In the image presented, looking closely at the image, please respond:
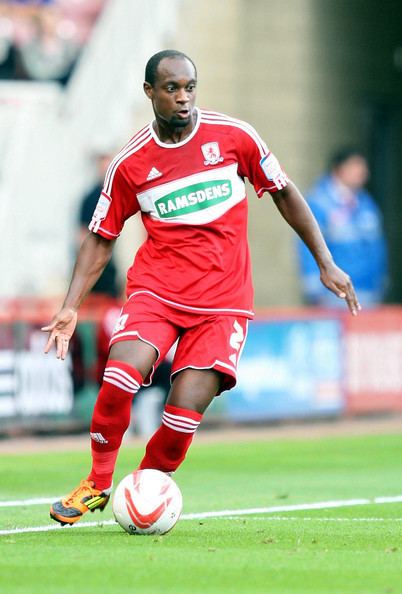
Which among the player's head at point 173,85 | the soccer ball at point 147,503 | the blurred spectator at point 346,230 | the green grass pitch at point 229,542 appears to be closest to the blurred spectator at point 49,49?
the blurred spectator at point 346,230

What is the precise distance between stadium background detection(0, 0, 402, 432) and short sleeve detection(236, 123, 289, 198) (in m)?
6.66

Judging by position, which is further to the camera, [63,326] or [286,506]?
[286,506]

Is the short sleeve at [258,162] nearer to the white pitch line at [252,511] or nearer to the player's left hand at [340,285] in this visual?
the player's left hand at [340,285]

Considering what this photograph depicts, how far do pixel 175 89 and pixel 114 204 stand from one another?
724mm

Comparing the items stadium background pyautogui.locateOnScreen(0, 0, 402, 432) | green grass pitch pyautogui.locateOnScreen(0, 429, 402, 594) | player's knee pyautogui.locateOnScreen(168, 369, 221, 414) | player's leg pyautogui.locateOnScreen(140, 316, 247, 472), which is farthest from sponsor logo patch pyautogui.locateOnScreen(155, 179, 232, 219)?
stadium background pyautogui.locateOnScreen(0, 0, 402, 432)

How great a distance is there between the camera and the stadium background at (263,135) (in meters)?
15.8

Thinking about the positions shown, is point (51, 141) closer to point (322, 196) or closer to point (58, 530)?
point (322, 196)

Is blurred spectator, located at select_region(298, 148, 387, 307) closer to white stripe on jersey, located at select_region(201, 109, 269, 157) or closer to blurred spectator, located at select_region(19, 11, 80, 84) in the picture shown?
blurred spectator, located at select_region(19, 11, 80, 84)

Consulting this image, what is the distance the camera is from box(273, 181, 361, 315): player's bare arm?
27.9ft

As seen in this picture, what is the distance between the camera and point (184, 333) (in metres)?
8.46

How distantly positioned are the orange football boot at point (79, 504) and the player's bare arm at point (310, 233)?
62.3 inches

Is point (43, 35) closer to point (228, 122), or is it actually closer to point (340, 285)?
point (228, 122)

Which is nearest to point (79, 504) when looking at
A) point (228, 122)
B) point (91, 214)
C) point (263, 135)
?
point (228, 122)

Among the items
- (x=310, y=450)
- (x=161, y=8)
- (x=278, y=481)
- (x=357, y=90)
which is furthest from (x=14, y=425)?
(x=357, y=90)
